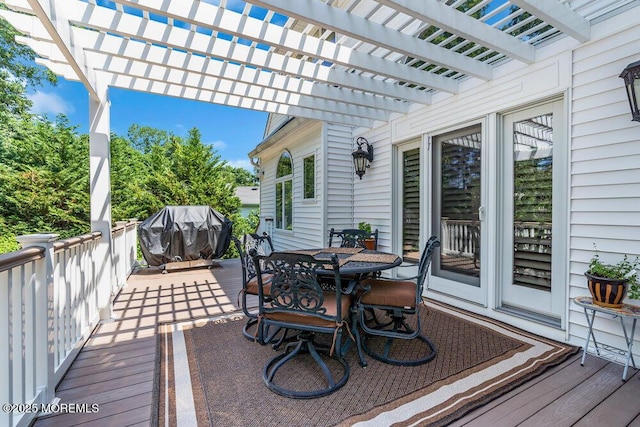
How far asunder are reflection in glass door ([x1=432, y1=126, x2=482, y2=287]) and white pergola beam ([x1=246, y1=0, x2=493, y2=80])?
2.69 ft

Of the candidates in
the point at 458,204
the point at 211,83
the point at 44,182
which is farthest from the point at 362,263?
the point at 44,182

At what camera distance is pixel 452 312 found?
144 inches

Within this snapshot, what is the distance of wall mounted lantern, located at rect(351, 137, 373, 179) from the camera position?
5180 mm

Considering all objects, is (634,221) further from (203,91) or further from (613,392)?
(203,91)

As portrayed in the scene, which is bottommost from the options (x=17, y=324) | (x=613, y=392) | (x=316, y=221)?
(x=613, y=392)

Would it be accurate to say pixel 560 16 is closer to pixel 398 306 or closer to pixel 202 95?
pixel 398 306

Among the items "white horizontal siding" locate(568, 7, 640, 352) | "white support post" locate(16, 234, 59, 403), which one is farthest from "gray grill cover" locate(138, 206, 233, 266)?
"white horizontal siding" locate(568, 7, 640, 352)

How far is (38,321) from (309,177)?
4943 mm

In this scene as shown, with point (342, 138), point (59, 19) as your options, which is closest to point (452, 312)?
point (342, 138)

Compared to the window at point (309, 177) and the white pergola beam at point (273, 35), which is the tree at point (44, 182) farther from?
the white pergola beam at point (273, 35)

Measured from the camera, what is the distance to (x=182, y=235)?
5.89m

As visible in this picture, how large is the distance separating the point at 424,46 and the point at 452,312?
9.57ft

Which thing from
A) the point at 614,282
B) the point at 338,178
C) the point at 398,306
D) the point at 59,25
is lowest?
the point at 398,306

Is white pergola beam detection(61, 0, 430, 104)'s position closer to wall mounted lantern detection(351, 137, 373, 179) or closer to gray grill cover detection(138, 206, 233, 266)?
wall mounted lantern detection(351, 137, 373, 179)
